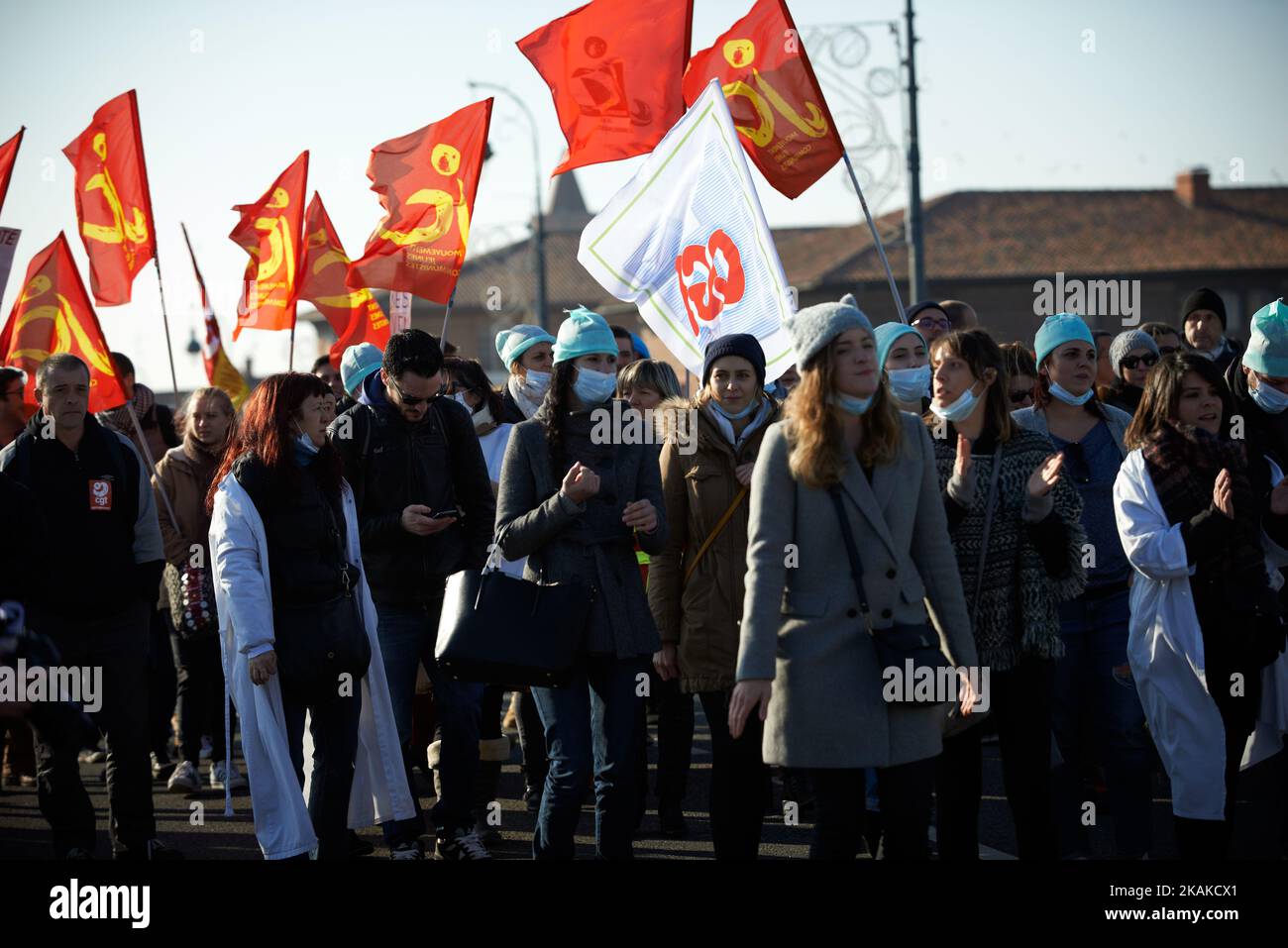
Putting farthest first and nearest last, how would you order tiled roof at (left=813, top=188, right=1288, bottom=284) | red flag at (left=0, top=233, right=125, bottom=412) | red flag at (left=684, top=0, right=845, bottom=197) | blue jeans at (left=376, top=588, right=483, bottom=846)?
tiled roof at (left=813, top=188, right=1288, bottom=284)
red flag at (left=0, top=233, right=125, bottom=412)
red flag at (left=684, top=0, right=845, bottom=197)
blue jeans at (left=376, top=588, right=483, bottom=846)

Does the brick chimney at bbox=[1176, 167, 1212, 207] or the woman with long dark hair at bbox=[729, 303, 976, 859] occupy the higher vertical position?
the brick chimney at bbox=[1176, 167, 1212, 207]

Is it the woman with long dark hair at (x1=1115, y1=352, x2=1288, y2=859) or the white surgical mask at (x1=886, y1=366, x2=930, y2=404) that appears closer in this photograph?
the woman with long dark hair at (x1=1115, y1=352, x2=1288, y2=859)

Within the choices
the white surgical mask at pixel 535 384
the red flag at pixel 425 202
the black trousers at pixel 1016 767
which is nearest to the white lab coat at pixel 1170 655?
the black trousers at pixel 1016 767

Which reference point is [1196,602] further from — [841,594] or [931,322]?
[931,322]

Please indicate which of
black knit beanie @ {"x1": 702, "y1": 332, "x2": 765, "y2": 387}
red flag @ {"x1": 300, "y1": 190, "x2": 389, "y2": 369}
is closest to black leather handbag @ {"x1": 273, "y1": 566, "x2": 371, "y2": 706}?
black knit beanie @ {"x1": 702, "y1": 332, "x2": 765, "y2": 387}

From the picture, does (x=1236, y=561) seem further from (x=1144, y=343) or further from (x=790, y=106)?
(x=790, y=106)

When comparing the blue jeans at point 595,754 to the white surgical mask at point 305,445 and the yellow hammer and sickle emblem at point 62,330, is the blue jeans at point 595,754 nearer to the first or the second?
the white surgical mask at point 305,445

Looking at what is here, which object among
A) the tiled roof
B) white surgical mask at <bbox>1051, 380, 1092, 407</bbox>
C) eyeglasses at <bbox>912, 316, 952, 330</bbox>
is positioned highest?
the tiled roof

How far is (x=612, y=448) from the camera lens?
587 centimetres

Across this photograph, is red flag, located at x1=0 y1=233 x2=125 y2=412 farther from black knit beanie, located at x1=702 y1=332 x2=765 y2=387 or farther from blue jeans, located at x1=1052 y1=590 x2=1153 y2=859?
blue jeans, located at x1=1052 y1=590 x2=1153 y2=859

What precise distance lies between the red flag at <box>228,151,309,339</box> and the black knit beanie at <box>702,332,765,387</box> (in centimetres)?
655

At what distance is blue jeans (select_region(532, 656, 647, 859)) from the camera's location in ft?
18.3

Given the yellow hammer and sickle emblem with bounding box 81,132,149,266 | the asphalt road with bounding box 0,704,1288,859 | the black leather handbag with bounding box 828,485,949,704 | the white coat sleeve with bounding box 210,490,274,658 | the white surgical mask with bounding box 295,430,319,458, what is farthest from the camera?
the yellow hammer and sickle emblem with bounding box 81,132,149,266

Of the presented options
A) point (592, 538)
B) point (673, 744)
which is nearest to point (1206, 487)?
point (592, 538)
